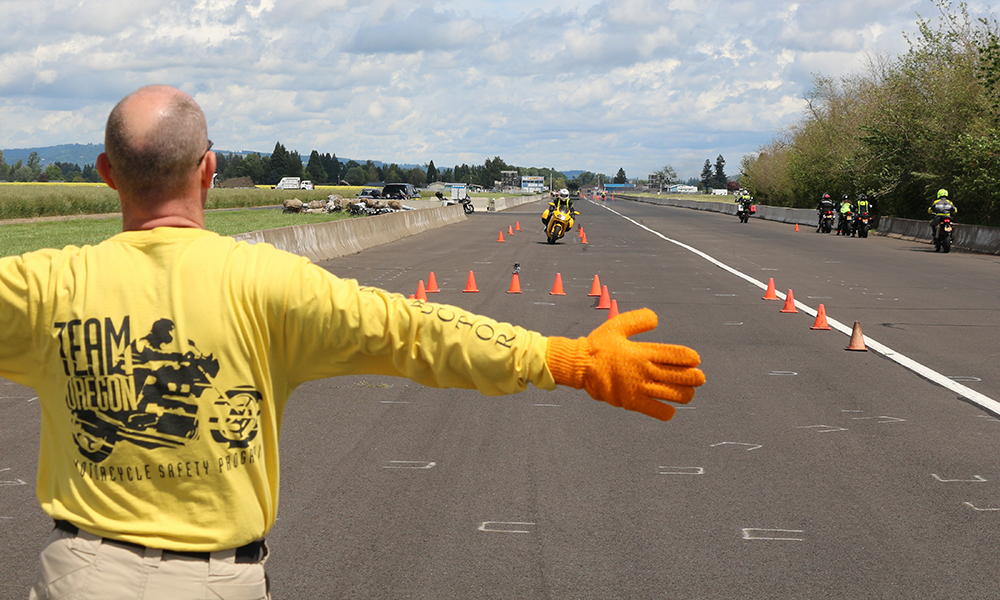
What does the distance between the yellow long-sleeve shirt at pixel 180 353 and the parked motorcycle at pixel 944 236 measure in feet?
101

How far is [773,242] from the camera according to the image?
3525cm

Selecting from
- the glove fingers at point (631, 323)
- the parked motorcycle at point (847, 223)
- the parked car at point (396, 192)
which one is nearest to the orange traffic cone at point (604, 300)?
the glove fingers at point (631, 323)

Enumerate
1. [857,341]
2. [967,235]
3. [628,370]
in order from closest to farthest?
[628,370] < [857,341] < [967,235]

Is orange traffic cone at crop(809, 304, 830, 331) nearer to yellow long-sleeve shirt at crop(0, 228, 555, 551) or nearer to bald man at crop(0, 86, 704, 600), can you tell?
bald man at crop(0, 86, 704, 600)

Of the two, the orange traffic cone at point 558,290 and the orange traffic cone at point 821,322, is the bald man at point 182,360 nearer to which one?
the orange traffic cone at point 821,322

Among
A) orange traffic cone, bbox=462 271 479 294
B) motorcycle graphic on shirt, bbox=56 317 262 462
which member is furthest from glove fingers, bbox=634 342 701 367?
orange traffic cone, bbox=462 271 479 294

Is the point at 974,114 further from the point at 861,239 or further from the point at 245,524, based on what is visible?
the point at 245,524

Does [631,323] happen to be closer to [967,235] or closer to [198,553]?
[198,553]

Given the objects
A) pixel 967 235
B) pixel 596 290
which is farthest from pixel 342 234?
pixel 967 235

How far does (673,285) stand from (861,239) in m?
21.9

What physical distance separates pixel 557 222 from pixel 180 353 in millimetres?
30216

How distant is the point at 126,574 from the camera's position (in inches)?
84.0

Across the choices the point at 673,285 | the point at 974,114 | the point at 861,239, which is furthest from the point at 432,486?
the point at 974,114

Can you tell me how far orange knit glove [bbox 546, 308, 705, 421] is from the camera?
7.47 feet
